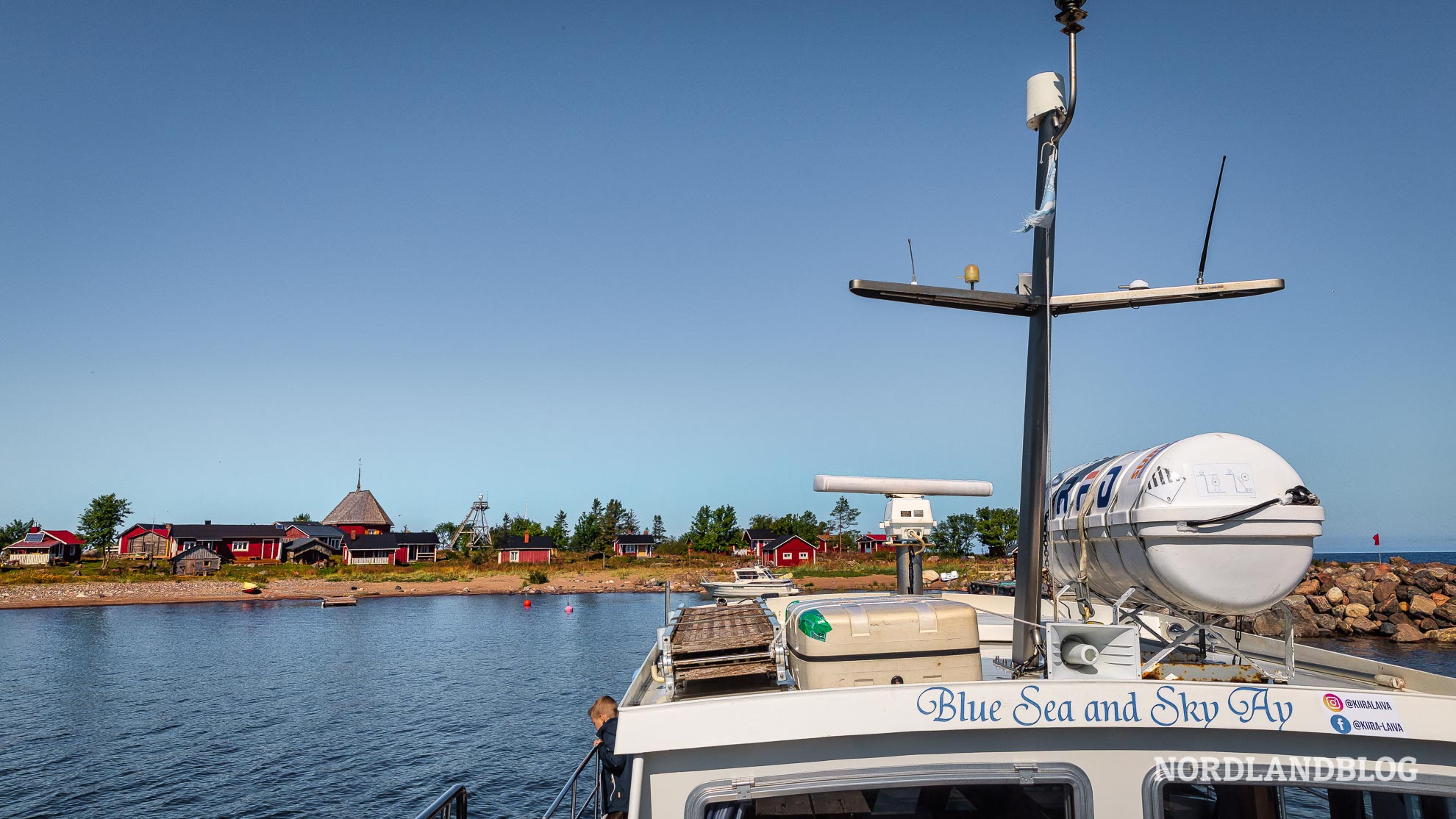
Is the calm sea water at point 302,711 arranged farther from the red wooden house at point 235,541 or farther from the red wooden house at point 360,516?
the red wooden house at point 360,516

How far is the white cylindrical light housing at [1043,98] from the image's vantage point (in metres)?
7.05

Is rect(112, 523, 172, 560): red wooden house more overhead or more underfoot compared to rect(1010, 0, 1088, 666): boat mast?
more underfoot

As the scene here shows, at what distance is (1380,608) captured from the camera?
4606 centimetres

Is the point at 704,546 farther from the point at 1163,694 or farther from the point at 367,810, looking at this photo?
the point at 1163,694

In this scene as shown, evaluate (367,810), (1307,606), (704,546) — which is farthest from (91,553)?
(1307,606)

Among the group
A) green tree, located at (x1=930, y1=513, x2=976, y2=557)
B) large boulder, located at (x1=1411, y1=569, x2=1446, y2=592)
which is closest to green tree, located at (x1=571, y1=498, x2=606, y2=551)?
green tree, located at (x1=930, y1=513, x2=976, y2=557)

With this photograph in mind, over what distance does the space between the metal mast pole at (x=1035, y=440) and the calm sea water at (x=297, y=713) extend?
15.9 metres

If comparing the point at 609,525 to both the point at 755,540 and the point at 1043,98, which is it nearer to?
the point at 755,540

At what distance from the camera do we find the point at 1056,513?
740 cm

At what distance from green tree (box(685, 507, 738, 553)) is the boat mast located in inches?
3893

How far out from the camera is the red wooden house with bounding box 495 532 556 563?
10619 centimetres

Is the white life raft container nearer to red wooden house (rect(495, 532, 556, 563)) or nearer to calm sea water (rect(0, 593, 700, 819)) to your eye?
calm sea water (rect(0, 593, 700, 819))

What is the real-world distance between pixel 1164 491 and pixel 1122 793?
6.24 feet

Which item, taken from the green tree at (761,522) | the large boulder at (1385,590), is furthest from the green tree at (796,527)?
the large boulder at (1385,590)
